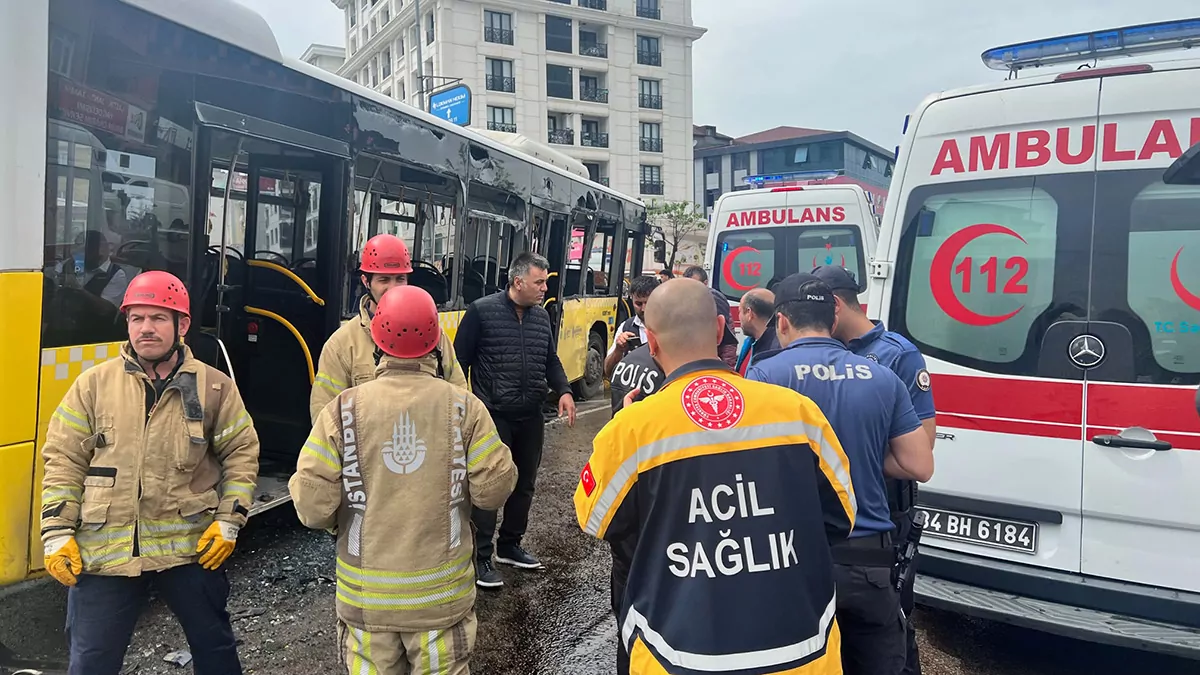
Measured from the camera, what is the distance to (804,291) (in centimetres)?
259

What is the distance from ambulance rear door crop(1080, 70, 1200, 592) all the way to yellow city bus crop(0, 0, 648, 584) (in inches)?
168

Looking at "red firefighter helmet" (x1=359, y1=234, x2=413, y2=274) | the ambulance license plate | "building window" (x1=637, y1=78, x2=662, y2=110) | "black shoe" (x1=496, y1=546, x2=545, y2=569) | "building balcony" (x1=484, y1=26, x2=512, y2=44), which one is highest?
"building balcony" (x1=484, y1=26, x2=512, y2=44)

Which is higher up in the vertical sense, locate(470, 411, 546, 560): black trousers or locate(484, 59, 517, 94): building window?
locate(484, 59, 517, 94): building window

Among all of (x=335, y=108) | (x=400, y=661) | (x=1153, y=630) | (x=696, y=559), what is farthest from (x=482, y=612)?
(x=335, y=108)

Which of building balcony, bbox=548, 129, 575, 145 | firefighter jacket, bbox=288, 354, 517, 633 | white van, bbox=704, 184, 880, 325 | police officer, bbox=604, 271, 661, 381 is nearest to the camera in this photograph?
firefighter jacket, bbox=288, 354, 517, 633

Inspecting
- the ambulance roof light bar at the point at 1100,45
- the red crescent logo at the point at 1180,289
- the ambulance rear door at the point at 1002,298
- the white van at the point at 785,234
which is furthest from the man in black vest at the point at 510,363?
the white van at the point at 785,234

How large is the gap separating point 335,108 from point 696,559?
4377 mm

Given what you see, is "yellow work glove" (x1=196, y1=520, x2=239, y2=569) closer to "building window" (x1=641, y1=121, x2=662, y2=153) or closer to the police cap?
the police cap

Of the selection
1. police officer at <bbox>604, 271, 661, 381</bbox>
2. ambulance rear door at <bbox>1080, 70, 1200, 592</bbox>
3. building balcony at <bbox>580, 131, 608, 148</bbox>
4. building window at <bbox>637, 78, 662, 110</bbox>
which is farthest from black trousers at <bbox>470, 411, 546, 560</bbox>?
building window at <bbox>637, 78, 662, 110</bbox>

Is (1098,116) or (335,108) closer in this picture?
(1098,116)

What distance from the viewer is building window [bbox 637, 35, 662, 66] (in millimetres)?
47466

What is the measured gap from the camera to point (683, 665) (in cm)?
163

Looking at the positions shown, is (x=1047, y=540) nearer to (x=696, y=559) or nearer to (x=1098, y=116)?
(x=1098, y=116)

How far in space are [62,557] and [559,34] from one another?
155 feet
